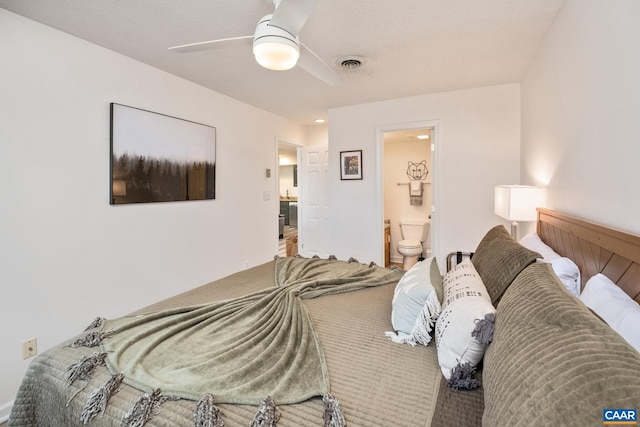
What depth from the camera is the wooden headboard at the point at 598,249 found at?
1041mm

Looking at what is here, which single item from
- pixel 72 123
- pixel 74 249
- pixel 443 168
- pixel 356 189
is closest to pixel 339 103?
pixel 356 189

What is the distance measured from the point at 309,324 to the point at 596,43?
1.85 metres

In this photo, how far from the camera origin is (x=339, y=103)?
3.98 meters

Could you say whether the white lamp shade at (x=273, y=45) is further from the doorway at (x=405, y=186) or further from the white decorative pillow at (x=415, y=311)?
the doorway at (x=405, y=186)

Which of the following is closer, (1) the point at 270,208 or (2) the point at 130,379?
(2) the point at 130,379

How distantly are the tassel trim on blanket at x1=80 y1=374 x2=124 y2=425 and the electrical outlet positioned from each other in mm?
1536

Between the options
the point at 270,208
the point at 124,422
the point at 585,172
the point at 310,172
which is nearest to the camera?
the point at 124,422

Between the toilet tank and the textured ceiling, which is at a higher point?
the textured ceiling

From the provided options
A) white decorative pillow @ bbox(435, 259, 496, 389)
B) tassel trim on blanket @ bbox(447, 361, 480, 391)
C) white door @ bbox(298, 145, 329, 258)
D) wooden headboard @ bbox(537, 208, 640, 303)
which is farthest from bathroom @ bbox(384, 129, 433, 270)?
tassel trim on blanket @ bbox(447, 361, 480, 391)

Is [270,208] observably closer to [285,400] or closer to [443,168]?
[443,168]

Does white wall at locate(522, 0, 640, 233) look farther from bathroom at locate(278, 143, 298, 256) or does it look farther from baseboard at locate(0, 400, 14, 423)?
bathroom at locate(278, 143, 298, 256)

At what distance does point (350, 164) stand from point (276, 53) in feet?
8.67

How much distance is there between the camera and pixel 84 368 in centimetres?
115

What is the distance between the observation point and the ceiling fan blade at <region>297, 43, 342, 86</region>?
1.80 metres
